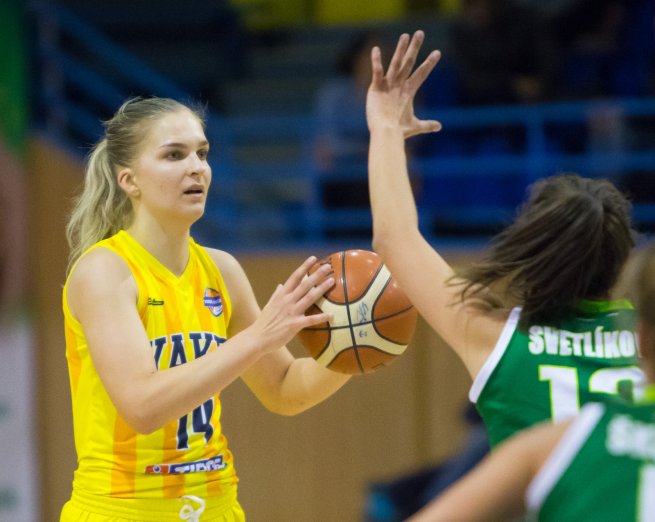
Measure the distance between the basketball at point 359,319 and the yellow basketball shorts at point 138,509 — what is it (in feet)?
1.78

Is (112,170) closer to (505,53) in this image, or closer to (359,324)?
(359,324)

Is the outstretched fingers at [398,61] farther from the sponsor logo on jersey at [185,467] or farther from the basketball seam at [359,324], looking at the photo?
the sponsor logo on jersey at [185,467]

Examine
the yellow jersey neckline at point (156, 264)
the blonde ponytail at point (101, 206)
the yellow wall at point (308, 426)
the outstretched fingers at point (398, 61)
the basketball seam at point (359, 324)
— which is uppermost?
the outstretched fingers at point (398, 61)

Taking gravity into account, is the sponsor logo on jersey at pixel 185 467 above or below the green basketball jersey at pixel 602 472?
below

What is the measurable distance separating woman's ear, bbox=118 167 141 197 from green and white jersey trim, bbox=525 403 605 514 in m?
1.89

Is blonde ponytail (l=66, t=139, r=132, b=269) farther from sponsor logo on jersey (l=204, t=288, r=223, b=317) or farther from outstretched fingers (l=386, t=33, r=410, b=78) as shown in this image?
outstretched fingers (l=386, t=33, r=410, b=78)

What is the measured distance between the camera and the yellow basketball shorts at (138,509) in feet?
10.1

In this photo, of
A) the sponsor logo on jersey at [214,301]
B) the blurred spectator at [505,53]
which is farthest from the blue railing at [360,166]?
the sponsor logo on jersey at [214,301]

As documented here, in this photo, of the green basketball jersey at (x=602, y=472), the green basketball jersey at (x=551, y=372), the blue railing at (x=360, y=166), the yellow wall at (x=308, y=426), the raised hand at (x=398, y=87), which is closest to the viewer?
the green basketball jersey at (x=602, y=472)

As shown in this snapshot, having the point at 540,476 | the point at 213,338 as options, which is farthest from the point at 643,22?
the point at 540,476

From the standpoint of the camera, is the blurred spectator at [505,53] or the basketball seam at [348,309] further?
the blurred spectator at [505,53]

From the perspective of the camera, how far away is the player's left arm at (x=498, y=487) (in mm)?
1658

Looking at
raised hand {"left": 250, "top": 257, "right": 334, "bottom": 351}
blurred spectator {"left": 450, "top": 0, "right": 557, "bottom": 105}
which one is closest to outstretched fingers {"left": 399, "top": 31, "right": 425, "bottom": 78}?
raised hand {"left": 250, "top": 257, "right": 334, "bottom": 351}

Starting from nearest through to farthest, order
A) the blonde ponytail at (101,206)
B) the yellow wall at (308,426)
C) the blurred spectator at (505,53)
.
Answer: the blonde ponytail at (101,206) → the yellow wall at (308,426) → the blurred spectator at (505,53)
